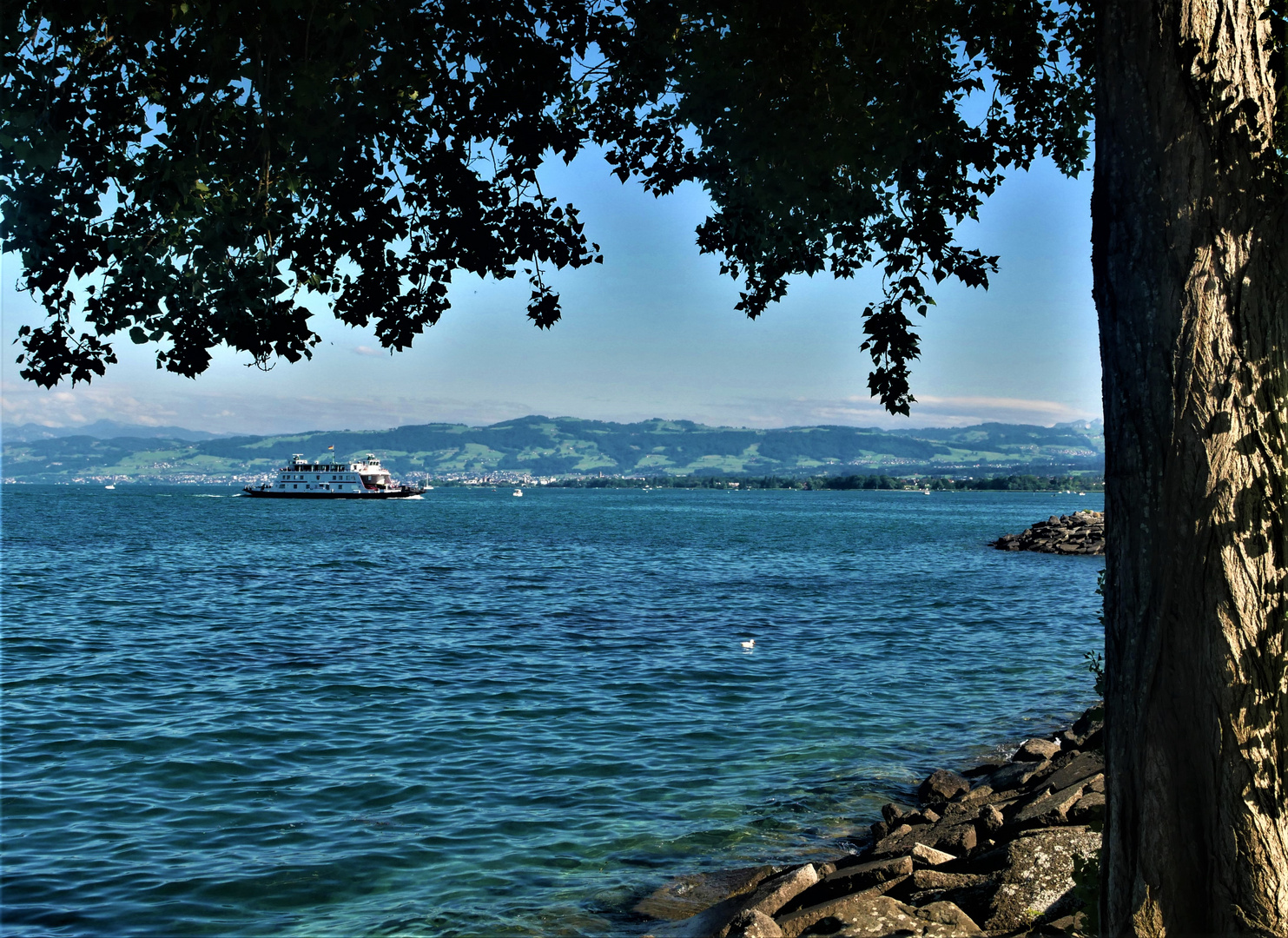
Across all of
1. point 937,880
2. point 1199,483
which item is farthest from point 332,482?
point 1199,483

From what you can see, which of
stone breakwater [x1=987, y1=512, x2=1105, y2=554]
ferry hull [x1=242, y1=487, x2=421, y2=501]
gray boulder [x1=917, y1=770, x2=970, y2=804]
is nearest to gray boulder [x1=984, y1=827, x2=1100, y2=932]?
gray boulder [x1=917, y1=770, x2=970, y2=804]

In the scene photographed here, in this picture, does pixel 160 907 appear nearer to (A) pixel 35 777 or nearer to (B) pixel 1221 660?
(A) pixel 35 777

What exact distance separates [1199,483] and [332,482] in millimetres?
179184

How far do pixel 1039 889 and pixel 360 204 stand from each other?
7.71 meters

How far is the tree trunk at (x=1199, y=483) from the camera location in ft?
15.9

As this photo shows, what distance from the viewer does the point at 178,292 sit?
7117mm

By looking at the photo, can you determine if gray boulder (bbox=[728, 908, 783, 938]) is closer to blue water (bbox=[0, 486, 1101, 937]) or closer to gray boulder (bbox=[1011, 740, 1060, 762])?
blue water (bbox=[0, 486, 1101, 937])

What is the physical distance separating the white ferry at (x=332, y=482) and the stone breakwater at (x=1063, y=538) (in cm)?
12101

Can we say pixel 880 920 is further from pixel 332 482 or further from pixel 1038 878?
pixel 332 482

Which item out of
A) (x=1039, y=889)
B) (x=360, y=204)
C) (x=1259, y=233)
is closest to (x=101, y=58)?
(x=360, y=204)

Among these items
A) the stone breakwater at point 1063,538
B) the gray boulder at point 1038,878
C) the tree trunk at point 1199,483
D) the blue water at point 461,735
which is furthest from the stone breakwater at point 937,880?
the stone breakwater at point 1063,538

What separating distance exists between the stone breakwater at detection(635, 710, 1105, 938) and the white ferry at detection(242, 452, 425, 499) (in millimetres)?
168174

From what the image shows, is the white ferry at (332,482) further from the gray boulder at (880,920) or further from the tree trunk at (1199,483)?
the tree trunk at (1199,483)

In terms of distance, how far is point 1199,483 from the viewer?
4.89 meters
